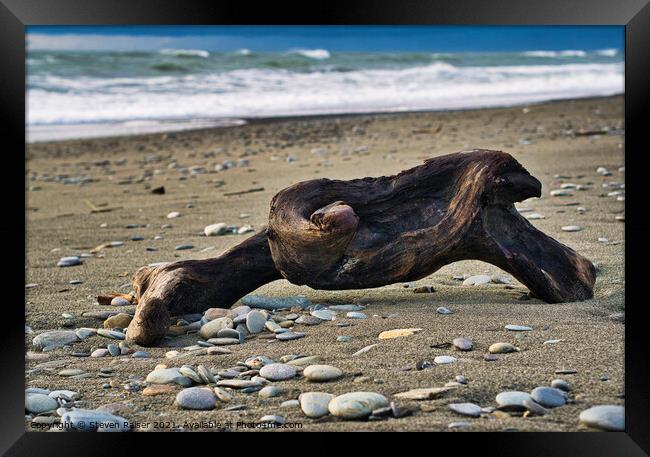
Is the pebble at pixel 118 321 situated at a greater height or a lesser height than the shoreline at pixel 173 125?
lesser

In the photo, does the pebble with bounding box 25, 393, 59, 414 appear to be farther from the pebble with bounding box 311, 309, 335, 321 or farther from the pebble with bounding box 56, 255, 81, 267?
the pebble with bounding box 56, 255, 81, 267

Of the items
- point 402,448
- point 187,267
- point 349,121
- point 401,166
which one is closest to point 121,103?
point 349,121

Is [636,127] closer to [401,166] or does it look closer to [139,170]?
[401,166]

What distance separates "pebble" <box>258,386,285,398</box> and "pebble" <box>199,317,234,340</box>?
68 cm

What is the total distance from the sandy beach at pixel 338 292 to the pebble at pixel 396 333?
1.2 inches

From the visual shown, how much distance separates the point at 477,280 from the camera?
4062 millimetres

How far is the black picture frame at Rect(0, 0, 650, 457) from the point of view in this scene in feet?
8.54

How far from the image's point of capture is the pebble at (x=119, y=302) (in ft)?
13.0

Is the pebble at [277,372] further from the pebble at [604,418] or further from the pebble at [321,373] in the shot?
Answer: the pebble at [604,418]

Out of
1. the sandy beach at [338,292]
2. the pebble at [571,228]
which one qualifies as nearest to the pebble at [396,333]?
the sandy beach at [338,292]

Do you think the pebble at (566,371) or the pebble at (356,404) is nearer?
the pebble at (356,404)

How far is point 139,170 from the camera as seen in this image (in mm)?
8688
